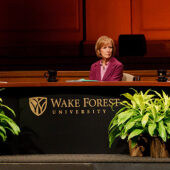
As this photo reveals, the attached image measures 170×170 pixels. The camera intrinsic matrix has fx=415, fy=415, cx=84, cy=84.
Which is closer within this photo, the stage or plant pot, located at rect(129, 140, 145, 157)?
the stage

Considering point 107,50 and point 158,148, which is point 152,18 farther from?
point 158,148

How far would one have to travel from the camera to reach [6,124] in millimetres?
3209

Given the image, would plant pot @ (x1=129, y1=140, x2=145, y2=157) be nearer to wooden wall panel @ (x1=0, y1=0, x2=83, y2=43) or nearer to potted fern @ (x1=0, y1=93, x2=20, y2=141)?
potted fern @ (x1=0, y1=93, x2=20, y2=141)

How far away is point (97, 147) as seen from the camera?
318 centimetres

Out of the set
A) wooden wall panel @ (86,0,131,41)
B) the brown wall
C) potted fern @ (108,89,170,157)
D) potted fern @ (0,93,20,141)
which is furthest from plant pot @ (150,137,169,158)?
wooden wall panel @ (86,0,131,41)

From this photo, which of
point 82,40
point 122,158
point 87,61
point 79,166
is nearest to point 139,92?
point 122,158

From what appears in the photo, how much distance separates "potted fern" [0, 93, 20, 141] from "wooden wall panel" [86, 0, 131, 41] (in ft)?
10.6

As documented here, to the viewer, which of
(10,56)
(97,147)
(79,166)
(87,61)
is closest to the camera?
(79,166)

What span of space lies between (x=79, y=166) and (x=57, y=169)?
0.53 ft

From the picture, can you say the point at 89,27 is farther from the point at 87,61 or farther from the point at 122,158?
the point at 122,158

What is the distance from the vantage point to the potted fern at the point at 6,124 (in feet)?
10.2

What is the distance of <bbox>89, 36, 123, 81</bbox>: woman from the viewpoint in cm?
370

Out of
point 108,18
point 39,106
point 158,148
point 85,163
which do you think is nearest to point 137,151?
point 158,148

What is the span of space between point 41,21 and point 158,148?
12.5 ft
